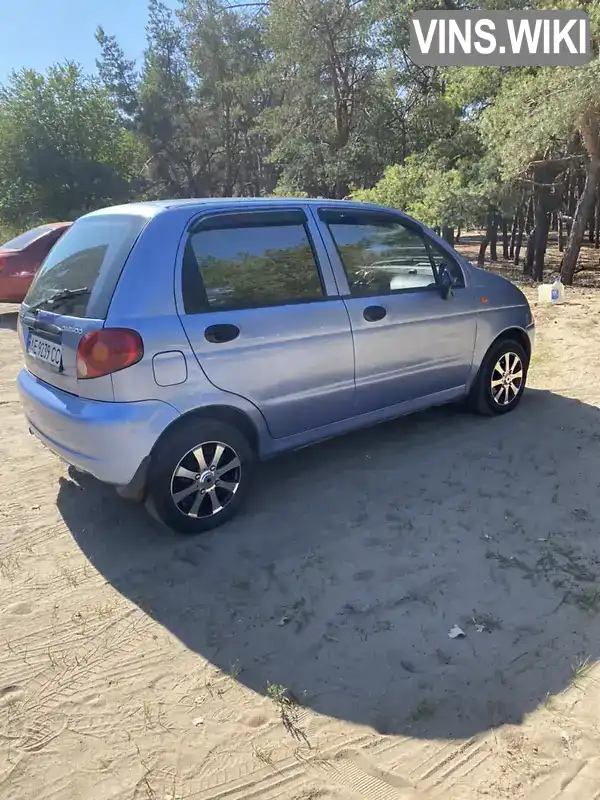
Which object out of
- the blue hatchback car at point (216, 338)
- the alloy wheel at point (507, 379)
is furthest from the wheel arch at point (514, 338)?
the blue hatchback car at point (216, 338)

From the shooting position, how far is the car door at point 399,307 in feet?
13.2

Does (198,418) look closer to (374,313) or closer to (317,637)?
(317,637)

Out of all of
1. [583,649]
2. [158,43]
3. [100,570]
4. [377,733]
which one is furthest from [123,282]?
[158,43]

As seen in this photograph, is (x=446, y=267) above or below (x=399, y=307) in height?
above

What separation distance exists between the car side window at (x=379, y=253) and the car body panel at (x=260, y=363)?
0.08 metres

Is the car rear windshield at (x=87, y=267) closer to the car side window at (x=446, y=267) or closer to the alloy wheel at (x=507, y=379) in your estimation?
the car side window at (x=446, y=267)

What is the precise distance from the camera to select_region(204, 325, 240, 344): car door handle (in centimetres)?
330

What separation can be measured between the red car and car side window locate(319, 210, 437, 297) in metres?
6.13

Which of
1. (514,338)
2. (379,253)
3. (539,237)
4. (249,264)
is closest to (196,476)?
(249,264)

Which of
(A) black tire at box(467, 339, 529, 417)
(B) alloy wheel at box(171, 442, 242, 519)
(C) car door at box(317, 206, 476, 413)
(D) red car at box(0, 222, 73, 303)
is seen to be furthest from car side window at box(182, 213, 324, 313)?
(D) red car at box(0, 222, 73, 303)

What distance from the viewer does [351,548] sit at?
11.0ft

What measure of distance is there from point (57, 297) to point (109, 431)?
93 centimetres

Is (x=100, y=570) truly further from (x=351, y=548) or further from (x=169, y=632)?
(x=351, y=548)

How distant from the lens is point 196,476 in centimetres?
341
